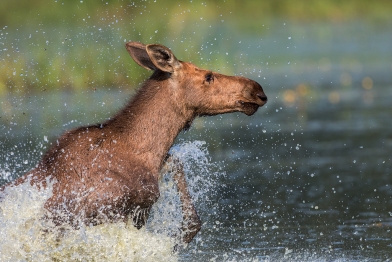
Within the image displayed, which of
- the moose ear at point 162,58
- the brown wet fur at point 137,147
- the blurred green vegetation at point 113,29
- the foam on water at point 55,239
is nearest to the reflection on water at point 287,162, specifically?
the blurred green vegetation at point 113,29

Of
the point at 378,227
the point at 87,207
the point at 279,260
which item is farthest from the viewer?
the point at 378,227

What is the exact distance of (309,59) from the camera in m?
28.3

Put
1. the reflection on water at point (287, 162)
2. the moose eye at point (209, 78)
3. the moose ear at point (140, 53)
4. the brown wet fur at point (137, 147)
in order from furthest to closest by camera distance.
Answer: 1. the reflection on water at point (287, 162)
2. the moose ear at point (140, 53)
3. the moose eye at point (209, 78)
4. the brown wet fur at point (137, 147)

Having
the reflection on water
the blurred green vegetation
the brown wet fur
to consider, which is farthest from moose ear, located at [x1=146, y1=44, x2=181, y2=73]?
the blurred green vegetation

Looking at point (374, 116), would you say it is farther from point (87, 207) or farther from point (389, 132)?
point (87, 207)

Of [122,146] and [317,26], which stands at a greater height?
[122,146]

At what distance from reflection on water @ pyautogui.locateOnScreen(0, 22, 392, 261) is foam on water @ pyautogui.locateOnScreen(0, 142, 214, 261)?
964mm

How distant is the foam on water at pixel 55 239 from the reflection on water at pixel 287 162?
0.96m

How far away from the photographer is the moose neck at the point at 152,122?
26.0 ft

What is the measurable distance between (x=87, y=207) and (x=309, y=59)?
70.1 ft

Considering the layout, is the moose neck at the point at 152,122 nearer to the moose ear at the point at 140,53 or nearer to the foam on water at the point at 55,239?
the moose ear at the point at 140,53

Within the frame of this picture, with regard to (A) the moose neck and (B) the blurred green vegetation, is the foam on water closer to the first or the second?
(A) the moose neck

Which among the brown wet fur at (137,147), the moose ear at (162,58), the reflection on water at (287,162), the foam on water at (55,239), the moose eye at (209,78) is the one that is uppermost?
the moose ear at (162,58)

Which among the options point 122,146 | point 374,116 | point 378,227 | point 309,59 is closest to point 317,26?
point 309,59
